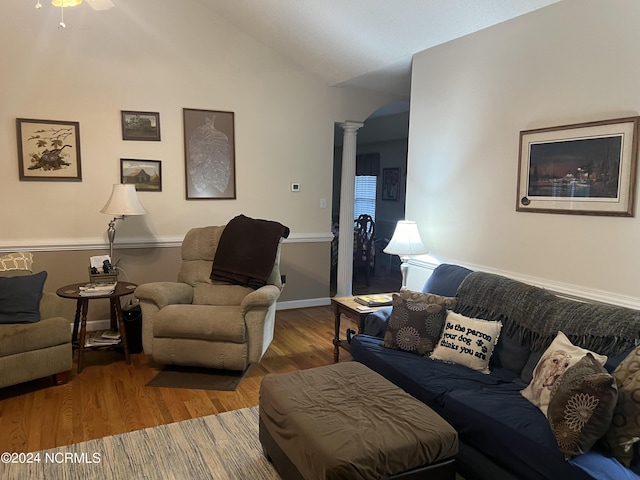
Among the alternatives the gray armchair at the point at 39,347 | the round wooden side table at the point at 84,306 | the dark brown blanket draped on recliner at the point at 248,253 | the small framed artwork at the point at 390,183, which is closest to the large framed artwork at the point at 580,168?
the dark brown blanket draped on recliner at the point at 248,253

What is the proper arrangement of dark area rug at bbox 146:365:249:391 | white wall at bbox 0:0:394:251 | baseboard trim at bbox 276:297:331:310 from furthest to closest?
baseboard trim at bbox 276:297:331:310, white wall at bbox 0:0:394:251, dark area rug at bbox 146:365:249:391

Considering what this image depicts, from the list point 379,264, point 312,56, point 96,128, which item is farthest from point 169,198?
point 379,264

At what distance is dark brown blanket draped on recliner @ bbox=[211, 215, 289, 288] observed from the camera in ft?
12.1

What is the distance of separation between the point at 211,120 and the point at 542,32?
Answer: 3.02 metres

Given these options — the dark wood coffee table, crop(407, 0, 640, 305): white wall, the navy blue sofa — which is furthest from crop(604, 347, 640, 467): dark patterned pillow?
the dark wood coffee table

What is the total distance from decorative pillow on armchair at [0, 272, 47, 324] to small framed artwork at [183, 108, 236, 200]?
1736mm

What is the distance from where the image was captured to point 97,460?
7.57ft

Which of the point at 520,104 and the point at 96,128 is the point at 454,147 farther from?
the point at 96,128

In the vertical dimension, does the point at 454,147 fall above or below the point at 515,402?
above

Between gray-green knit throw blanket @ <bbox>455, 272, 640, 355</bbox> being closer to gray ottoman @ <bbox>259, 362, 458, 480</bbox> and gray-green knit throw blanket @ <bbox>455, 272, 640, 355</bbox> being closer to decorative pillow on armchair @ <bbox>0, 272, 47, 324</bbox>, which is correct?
gray ottoman @ <bbox>259, 362, 458, 480</bbox>

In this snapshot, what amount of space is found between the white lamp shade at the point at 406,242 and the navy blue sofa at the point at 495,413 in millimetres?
777

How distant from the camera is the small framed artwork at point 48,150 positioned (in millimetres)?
3879

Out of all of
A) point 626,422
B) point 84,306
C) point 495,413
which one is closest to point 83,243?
point 84,306

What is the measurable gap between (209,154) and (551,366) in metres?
3.60
